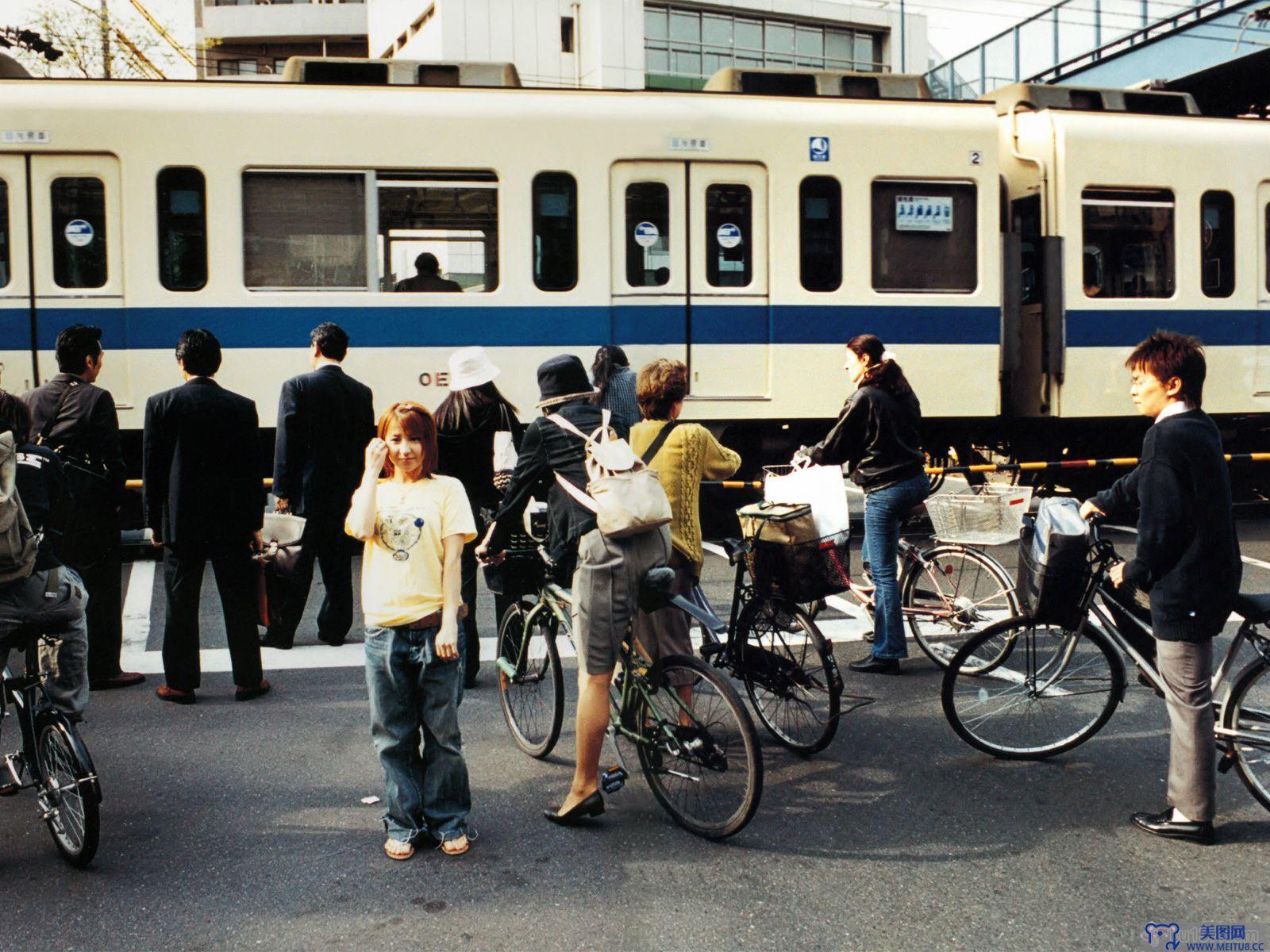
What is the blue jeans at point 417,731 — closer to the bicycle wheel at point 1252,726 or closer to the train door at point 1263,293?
the bicycle wheel at point 1252,726

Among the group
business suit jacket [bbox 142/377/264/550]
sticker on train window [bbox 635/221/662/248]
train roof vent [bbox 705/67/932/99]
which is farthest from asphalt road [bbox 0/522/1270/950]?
train roof vent [bbox 705/67/932/99]

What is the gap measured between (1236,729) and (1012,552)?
19.5 ft

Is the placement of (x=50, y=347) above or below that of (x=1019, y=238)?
below

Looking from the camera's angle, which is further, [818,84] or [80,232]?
[818,84]

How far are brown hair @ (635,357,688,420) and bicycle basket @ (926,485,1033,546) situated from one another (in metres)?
1.90

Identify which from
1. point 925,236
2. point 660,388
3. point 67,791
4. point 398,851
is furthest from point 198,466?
point 925,236

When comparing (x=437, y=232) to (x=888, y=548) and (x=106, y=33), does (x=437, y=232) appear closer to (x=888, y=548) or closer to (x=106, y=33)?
(x=888, y=548)

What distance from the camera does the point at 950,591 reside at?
6.80m

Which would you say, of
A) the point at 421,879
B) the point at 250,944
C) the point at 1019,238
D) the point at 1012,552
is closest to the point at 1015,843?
the point at 421,879

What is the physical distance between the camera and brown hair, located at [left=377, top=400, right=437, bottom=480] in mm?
4273

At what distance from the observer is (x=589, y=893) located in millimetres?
4062

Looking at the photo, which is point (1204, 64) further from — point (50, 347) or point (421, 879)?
point (421, 879)

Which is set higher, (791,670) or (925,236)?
(925,236)

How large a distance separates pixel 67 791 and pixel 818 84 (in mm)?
9073
